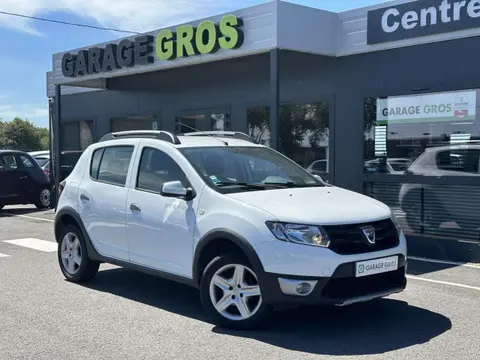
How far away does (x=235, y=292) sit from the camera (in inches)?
214

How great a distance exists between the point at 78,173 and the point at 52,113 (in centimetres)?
1236

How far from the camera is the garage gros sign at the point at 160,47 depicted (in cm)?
1103

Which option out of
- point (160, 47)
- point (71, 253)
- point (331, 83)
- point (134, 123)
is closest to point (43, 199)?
point (134, 123)

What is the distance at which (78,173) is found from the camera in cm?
761

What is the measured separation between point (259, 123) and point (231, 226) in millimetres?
8110

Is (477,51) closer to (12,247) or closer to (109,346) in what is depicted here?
(109,346)

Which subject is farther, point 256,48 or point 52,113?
point 52,113

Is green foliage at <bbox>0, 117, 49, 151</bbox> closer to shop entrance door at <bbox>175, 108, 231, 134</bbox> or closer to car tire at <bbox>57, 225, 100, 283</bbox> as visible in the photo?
shop entrance door at <bbox>175, 108, 231, 134</bbox>

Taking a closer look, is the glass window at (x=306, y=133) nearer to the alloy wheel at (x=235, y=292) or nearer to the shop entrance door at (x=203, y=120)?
the shop entrance door at (x=203, y=120)

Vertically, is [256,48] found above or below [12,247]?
above

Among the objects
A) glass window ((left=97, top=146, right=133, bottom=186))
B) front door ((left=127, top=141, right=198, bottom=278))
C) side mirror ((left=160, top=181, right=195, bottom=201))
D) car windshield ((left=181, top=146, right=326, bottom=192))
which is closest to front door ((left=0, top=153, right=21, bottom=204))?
glass window ((left=97, top=146, right=133, bottom=186))

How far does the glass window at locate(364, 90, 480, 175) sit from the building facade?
0.02m

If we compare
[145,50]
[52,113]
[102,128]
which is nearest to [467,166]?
[145,50]

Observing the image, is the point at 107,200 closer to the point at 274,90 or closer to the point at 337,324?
the point at 337,324
